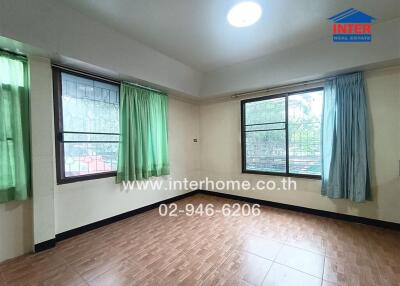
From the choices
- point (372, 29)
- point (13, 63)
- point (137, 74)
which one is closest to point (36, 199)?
point (13, 63)

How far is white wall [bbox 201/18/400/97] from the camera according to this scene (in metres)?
2.36

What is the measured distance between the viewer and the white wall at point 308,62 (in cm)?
236

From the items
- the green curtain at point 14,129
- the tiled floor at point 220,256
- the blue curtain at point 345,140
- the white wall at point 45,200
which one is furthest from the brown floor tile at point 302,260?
the green curtain at point 14,129

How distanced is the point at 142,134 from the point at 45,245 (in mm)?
1936

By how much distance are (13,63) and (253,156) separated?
13.0 feet

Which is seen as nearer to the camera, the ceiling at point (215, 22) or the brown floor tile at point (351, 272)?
the brown floor tile at point (351, 272)

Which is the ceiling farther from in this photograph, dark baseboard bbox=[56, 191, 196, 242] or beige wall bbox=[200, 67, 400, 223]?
dark baseboard bbox=[56, 191, 196, 242]

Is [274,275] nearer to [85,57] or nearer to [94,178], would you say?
[94,178]

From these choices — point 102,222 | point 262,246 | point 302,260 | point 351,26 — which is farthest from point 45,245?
point 351,26

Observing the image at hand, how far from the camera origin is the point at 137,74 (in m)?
2.87

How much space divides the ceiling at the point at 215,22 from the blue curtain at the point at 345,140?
0.88 m

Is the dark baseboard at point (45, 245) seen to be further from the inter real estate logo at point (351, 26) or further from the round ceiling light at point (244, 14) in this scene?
the inter real estate logo at point (351, 26)

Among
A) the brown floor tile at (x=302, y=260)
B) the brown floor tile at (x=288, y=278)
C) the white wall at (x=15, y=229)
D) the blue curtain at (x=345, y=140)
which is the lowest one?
the brown floor tile at (x=302, y=260)

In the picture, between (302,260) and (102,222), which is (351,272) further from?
(102,222)
